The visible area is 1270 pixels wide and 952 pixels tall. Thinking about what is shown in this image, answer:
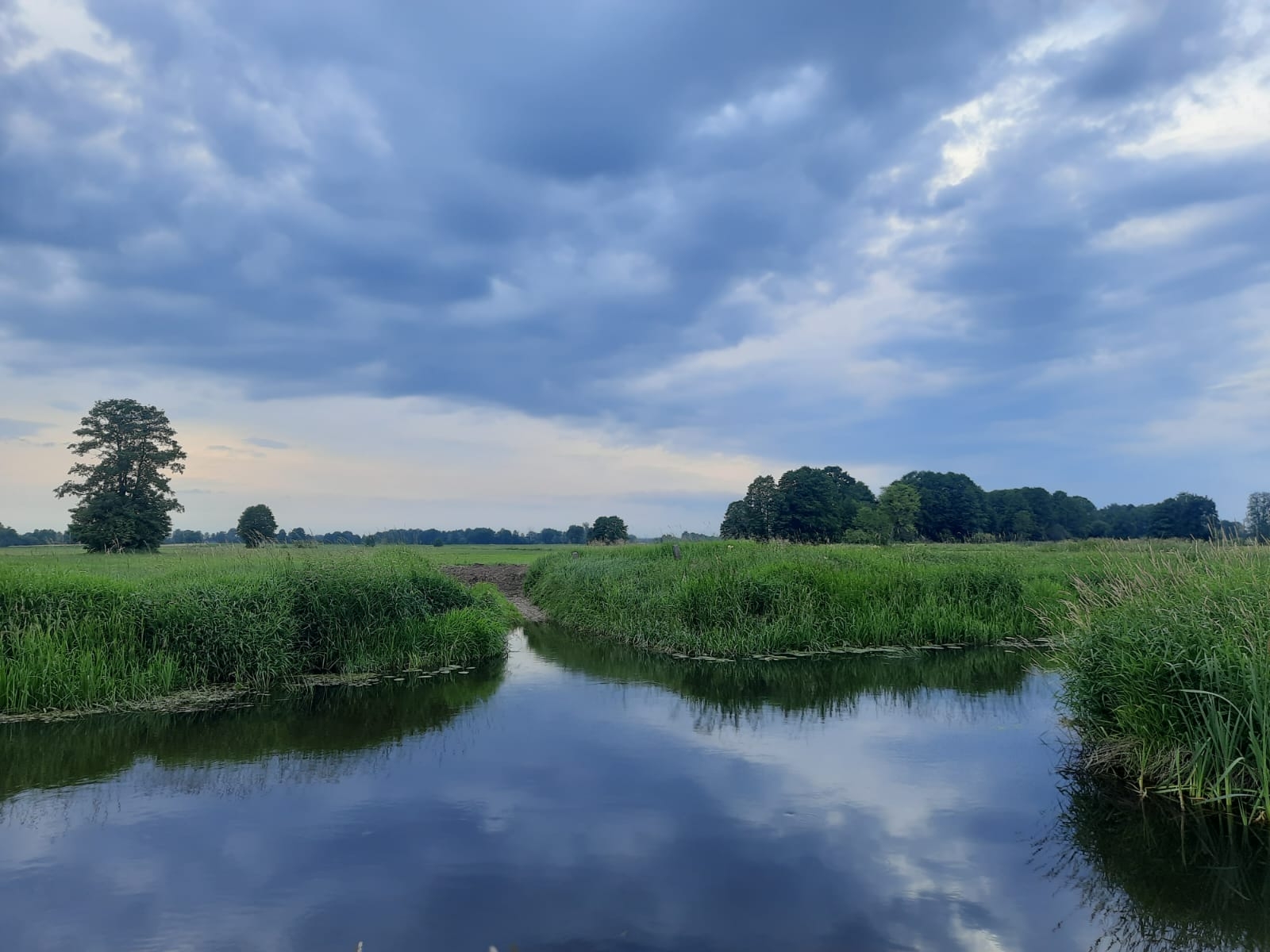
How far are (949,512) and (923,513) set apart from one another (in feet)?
11.2

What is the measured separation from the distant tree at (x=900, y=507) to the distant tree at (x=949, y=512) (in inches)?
303

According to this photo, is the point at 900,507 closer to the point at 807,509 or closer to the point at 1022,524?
the point at 807,509

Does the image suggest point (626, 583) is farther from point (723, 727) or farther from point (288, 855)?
point (288, 855)

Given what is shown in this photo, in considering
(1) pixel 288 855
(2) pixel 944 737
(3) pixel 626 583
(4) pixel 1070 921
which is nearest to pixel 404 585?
(3) pixel 626 583

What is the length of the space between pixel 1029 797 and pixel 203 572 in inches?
611

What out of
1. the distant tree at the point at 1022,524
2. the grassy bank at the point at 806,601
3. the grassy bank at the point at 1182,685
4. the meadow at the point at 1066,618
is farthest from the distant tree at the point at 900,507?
the grassy bank at the point at 1182,685

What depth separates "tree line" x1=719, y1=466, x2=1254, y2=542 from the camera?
208 ft

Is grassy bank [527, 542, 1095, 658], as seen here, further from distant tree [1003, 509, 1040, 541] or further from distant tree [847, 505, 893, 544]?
distant tree [1003, 509, 1040, 541]

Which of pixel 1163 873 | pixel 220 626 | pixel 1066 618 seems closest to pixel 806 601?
pixel 1066 618

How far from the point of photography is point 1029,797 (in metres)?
7.99

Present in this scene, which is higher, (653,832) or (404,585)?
(404,585)

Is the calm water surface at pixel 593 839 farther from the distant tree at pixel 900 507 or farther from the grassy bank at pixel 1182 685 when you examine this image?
the distant tree at pixel 900 507

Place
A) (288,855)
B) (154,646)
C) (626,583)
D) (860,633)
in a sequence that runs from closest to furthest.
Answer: (288,855)
(154,646)
(860,633)
(626,583)

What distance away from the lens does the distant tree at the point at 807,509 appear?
64.4 m
